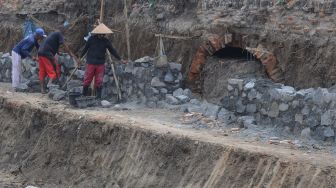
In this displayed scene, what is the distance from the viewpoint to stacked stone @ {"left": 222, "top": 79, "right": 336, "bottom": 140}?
364 inches

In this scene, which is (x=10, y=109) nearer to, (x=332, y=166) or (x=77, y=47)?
(x=77, y=47)

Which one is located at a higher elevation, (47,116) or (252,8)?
(252,8)

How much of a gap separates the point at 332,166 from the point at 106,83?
20.4 feet

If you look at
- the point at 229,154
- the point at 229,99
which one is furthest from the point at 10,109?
the point at 229,154

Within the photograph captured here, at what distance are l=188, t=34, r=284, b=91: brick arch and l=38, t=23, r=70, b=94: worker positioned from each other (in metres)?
2.61

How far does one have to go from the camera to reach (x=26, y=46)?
14352 mm

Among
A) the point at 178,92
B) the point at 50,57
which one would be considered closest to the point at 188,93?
the point at 178,92

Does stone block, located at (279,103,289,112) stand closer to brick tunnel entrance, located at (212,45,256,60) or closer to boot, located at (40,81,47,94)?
brick tunnel entrance, located at (212,45,256,60)

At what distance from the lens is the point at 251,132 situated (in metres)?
9.87

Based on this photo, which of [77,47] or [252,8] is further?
[77,47]

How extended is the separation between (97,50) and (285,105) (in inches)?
167

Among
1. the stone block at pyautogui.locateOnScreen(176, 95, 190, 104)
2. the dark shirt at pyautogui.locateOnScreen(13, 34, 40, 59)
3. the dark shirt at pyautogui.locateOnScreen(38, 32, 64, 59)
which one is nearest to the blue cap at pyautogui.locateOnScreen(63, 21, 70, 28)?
the dark shirt at pyautogui.locateOnScreen(13, 34, 40, 59)

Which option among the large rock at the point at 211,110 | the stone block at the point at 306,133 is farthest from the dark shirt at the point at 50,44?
the stone block at the point at 306,133

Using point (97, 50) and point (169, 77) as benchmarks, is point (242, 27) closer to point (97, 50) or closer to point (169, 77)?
point (169, 77)
